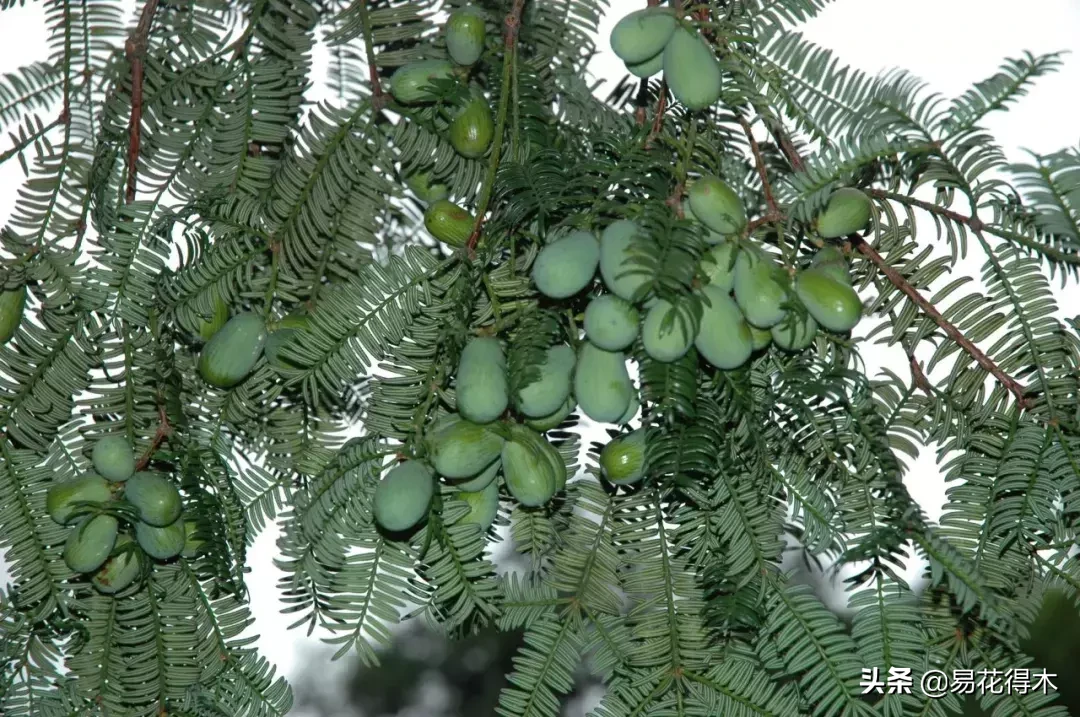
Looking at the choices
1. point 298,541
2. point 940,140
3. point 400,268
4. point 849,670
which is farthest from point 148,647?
point 940,140

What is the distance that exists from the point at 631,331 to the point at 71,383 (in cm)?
37

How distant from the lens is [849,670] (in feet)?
1.63

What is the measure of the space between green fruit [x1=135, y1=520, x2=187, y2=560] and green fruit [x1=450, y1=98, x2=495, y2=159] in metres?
0.27

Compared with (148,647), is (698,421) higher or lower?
higher

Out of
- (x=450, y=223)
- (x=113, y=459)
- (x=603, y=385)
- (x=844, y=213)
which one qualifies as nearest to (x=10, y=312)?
(x=113, y=459)

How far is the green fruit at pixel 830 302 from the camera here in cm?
46

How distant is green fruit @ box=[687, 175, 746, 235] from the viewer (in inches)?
18.1

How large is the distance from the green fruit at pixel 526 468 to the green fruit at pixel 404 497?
0.04m

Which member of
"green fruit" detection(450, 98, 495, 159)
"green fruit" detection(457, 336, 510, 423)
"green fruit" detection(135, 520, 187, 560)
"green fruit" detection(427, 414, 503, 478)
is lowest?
"green fruit" detection(135, 520, 187, 560)

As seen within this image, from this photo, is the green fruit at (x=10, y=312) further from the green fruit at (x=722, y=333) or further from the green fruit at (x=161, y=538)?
the green fruit at (x=722, y=333)

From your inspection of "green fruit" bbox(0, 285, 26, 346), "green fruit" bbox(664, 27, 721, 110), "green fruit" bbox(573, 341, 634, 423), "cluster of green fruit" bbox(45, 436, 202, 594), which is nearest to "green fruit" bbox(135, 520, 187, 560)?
"cluster of green fruit" bbox(45, 436, 202, 594)

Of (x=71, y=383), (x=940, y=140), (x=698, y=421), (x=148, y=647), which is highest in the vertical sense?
(x=940, y=140)

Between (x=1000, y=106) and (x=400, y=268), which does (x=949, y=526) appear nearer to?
(x=1000, y=106)

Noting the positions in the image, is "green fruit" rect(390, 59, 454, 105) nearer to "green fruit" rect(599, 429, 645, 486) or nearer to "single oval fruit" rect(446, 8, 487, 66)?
"single oval fruit" rect(446, 8, 487, 66)
